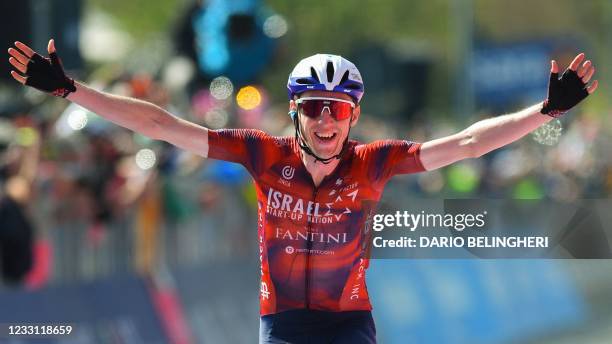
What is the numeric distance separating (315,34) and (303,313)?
3019cm

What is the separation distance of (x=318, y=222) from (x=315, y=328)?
0.59m

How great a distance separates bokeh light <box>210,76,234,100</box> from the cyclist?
7.30 metres

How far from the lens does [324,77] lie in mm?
7227

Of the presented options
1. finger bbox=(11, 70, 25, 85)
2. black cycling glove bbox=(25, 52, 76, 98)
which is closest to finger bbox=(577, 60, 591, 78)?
black cycling glove bbox=(25, 52, 76, 98)

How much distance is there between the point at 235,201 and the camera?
14352 mm

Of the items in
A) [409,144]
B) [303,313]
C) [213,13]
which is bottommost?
[303,313]

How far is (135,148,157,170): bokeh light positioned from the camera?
12.9 meters

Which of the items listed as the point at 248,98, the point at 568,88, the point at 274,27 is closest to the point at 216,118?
the point at 248,98

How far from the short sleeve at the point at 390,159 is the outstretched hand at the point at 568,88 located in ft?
2.55

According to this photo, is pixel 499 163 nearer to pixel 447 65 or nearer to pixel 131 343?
pixel 131 343

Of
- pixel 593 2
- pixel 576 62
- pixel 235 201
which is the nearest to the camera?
pixel 576 62

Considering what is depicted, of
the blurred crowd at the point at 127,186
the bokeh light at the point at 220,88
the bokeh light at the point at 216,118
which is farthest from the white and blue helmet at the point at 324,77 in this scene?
the bokeh light at the point at 220,88

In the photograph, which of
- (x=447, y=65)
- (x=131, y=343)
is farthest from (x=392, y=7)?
(x=131, y=343)

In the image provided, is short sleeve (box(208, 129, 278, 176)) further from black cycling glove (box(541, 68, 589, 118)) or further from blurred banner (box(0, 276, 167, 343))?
blurred banner (box(0, 276, 167, 343))
